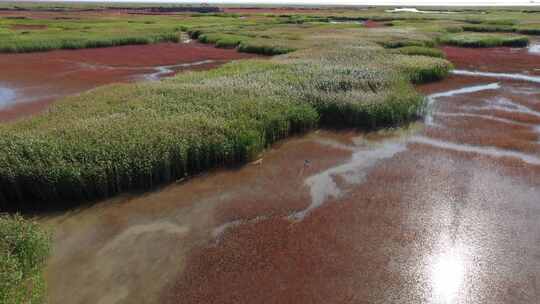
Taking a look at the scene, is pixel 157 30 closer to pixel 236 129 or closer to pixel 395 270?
pixel 236 129

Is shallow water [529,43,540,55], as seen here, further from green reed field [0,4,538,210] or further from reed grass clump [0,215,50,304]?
reed grass clump [0,215,50,304]

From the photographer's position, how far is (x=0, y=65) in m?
29.9

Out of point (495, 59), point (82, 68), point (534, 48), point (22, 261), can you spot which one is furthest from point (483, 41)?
point (22, 261)

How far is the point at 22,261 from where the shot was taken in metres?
7.04

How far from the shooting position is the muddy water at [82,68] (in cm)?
2120

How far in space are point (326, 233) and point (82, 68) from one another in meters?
26.6

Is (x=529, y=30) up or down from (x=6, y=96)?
up

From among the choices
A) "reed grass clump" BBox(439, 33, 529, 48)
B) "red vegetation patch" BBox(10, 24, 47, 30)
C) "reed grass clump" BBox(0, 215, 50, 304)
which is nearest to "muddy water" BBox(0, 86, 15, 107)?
"reed grass clump" BBox(0, 215, 50, 304)

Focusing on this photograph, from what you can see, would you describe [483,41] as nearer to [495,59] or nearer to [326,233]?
[495,59]

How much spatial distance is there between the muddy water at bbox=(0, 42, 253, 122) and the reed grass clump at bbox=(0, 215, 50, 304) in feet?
41.3

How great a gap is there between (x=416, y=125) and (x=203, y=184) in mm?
9804

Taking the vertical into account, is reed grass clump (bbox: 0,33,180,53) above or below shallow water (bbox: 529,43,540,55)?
below

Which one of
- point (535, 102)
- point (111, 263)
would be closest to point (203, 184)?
point (111, 263)

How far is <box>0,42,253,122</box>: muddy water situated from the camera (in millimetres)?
21203
